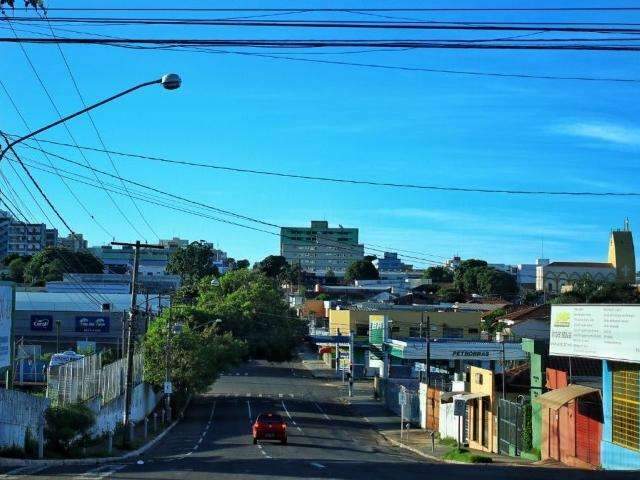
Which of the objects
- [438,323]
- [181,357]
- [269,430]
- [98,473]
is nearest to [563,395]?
[269,430]

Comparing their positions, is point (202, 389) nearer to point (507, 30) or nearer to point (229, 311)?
point (229, 311)

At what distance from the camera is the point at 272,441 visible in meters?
38.5

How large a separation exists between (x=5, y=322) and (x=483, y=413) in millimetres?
21001

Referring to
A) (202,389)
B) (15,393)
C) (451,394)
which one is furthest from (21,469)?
(202,389)

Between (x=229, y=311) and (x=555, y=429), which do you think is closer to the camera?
(x=555, y=429)

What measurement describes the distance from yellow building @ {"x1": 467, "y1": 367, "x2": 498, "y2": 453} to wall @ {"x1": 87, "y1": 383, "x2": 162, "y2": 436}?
16.5 metres

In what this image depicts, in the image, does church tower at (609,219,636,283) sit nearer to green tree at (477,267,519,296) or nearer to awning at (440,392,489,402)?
green tree at (477,267,519,296)

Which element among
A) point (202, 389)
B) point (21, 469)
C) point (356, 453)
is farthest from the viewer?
point (202, 389)

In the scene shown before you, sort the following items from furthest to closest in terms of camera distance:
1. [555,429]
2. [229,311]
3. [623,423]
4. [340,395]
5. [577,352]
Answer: [229,311] → [340,395] → [555,429] → [577,352] → [623,423]

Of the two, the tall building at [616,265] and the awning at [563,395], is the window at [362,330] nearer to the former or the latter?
the tall building at [616,265]

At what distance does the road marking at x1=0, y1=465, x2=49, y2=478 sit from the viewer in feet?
61.5

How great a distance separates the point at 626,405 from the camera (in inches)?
926

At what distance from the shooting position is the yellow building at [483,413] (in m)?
35.8

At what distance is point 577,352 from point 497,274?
136 metres
